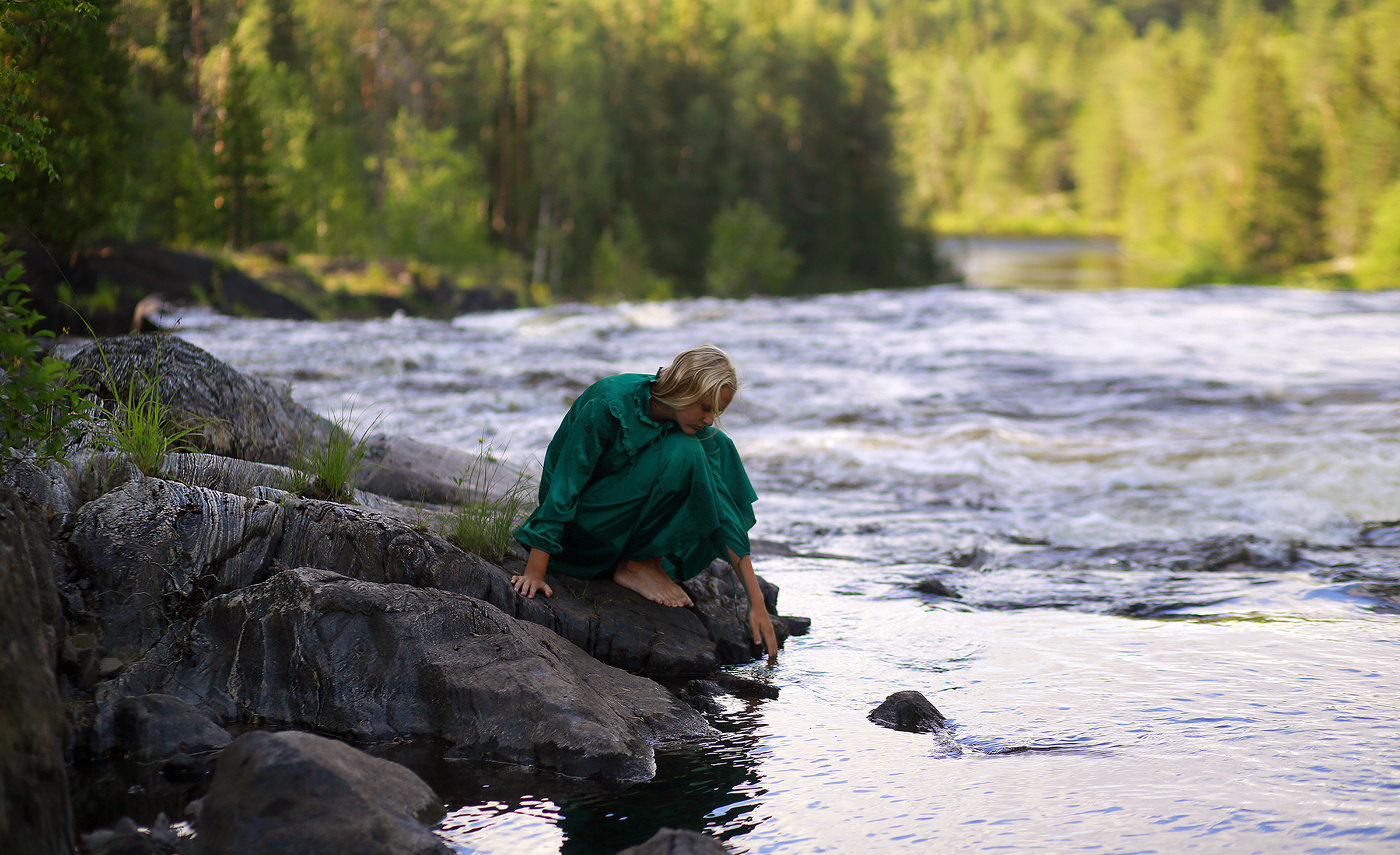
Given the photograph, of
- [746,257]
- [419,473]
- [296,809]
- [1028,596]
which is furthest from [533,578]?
[746,257]

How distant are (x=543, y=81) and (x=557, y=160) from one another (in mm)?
3168

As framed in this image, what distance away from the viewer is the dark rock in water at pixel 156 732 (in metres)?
3.66

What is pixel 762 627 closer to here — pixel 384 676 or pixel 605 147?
pixel 384 676

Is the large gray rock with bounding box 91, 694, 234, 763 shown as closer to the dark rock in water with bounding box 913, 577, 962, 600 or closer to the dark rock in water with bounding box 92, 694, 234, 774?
the dark rock in water with bounding box 92, 694, 234, 774

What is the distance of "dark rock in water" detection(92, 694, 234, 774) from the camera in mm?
3660

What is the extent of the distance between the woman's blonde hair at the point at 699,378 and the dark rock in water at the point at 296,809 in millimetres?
2091

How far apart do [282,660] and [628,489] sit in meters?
1.54

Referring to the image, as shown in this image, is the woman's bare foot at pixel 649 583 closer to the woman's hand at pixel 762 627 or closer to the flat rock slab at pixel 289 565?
the flat rock slab at pixel 289 565

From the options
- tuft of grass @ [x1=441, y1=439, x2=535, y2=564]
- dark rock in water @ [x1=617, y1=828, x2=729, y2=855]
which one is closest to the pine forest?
tuft of grass @ [x1=441, y1=439, x2=535, y2=564]

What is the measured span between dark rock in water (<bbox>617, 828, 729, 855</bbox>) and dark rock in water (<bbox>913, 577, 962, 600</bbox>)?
141 inches

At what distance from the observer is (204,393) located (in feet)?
19.1

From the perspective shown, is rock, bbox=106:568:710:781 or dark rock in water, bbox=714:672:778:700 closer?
rock, bbox=106:568:710:781

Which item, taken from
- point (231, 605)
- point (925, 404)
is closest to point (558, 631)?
point (231, 605)

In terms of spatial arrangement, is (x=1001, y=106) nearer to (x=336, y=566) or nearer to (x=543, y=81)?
(x=543, y=81)
